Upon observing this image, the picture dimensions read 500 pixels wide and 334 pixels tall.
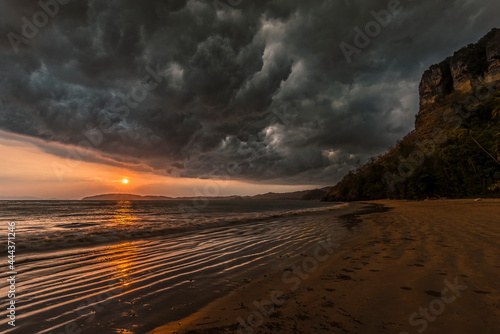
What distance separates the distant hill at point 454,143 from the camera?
45.7 m

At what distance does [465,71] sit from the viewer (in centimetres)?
11212

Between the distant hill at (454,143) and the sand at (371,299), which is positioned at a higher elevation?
the distant hill at (454,143)

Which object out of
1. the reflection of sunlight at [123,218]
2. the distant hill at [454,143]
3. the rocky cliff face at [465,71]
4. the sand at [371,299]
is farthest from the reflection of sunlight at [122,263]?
the rocky cliff face at [465,71]

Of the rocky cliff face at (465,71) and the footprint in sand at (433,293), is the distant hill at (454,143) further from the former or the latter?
the footprint in sand at (433,293)

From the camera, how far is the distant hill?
45688mm

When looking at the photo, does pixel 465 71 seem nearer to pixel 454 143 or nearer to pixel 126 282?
pixel 454 143

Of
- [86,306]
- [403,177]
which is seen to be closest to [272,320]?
[86,306]

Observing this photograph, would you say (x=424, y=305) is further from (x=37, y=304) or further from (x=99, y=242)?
(x=99, y=242)

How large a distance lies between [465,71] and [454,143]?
93.3 metres

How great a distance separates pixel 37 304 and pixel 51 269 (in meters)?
3.26

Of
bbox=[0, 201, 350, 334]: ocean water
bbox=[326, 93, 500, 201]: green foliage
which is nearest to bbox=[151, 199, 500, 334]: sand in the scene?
bbox=[0, 201, 350, 334]: ocean water

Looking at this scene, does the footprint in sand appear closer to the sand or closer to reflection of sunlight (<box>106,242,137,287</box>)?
the sand

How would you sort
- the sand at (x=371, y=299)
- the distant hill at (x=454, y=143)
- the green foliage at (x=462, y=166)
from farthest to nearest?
the distant hill at (x=454, y=143)
the green foliage at (x=462, y=166)
the sand at (x=371, y=299)

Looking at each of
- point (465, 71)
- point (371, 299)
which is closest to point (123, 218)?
point (371, 299)
